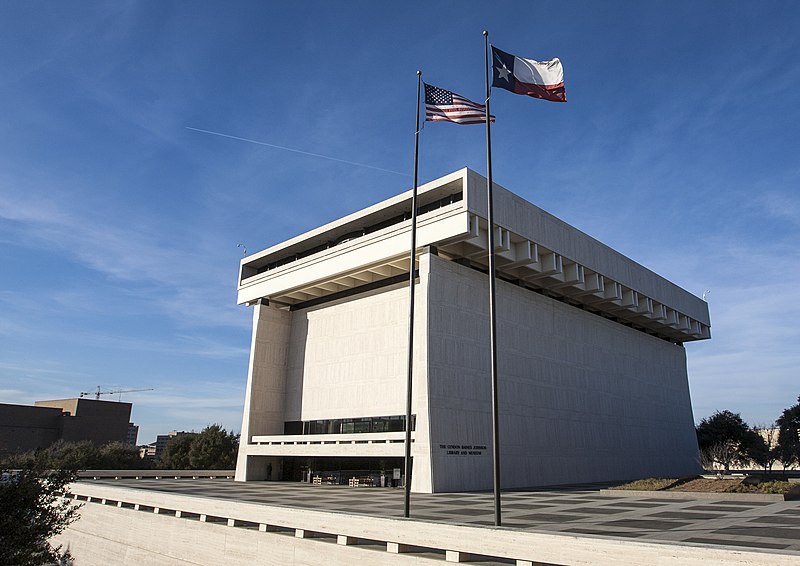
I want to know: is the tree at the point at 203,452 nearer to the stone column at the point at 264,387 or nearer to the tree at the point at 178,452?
the tree at the point at 178,452

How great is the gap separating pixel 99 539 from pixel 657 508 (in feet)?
73.1

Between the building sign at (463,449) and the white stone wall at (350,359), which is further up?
the white stone wall at (350,359)

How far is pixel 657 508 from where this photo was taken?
1970 cm

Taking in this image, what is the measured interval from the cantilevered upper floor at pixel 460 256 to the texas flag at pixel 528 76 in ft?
46.1

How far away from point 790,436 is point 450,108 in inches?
2641

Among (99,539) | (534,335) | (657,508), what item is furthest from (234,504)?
(534,335)

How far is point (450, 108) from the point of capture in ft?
60.2

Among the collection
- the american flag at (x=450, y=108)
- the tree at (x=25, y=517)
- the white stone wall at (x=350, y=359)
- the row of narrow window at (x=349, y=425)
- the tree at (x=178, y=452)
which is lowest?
the tree at (x=25, y=517)

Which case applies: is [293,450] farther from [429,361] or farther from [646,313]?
[646,313]

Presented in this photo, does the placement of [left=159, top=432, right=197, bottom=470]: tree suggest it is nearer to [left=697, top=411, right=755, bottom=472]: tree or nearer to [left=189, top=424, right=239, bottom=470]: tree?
[left=189, top=424, right=239, bottom=470]: tree

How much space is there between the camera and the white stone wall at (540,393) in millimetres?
31219

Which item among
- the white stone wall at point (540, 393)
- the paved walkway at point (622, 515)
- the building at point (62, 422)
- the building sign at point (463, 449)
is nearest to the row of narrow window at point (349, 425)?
the building sign at point (463, 449)

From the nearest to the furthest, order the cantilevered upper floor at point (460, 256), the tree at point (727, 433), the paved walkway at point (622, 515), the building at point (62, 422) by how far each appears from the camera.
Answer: the paved walkway at point (622, 515), the cantilevered upper floor at point (460, 256), the tree at point (727, 433), the building at point (62, 422)

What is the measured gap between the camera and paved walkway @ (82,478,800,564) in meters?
12.7
